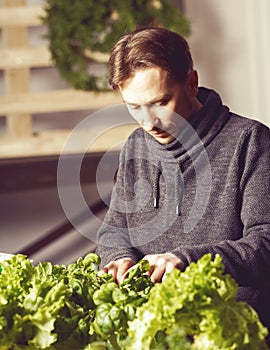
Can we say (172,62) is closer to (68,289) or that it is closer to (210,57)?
(68,289)

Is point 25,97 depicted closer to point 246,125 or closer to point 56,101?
point 56,101

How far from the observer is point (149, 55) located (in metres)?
1.53

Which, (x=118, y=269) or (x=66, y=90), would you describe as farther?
(x=66, y=90)

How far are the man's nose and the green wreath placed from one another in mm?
2052

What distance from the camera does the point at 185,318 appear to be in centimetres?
89

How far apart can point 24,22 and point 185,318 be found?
300cm

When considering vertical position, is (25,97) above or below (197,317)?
below

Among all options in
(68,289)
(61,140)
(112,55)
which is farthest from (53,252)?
(68,289)

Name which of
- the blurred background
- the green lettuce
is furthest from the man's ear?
the blurred background

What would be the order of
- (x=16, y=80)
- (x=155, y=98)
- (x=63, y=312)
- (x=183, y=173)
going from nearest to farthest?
(x=63, y=312) < (x=155, y=98) < (x=183, y=173) < (x=16, y=80)

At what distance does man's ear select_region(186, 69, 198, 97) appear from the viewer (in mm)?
1620

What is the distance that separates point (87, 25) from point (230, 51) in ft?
2.28

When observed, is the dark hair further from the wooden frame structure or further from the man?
the wooden frame structure

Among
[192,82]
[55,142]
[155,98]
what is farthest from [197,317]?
[55,142]
